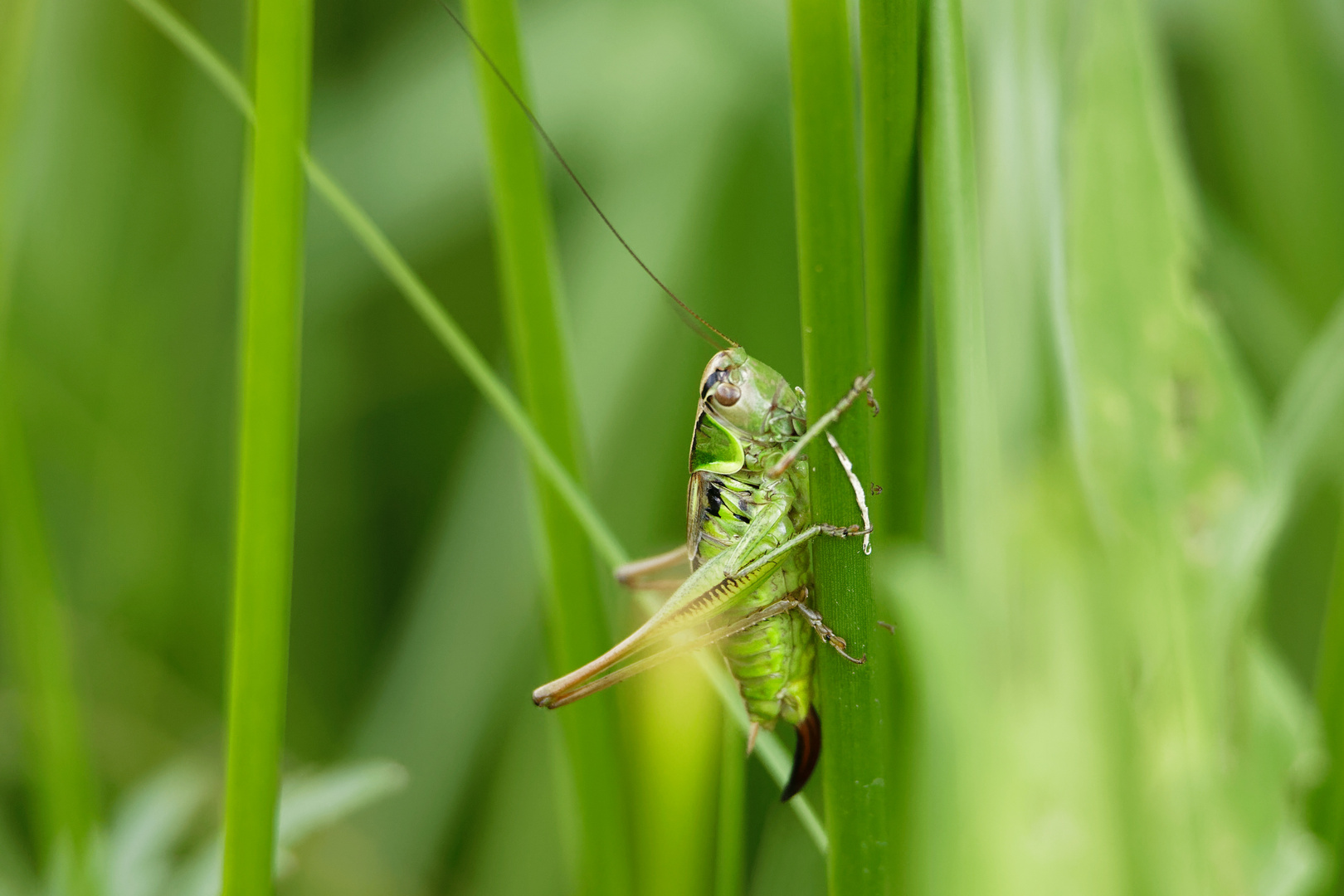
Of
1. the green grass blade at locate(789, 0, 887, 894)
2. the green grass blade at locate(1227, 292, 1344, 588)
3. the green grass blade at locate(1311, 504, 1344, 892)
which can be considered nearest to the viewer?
the green grass blade at locate(789, 0, 887, 894)

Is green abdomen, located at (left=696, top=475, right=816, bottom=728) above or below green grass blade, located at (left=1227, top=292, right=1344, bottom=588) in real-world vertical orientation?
below

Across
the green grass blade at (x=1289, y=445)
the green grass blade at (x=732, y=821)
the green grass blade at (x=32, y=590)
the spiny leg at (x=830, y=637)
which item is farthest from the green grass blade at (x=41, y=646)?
the green grass blade at (x=1289, y=445)

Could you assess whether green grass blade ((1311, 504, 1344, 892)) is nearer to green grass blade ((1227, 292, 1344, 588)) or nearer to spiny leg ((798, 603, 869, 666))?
green grass blade ((1227, 292, 1344, 588))

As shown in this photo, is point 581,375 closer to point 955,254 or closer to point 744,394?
point 744,394

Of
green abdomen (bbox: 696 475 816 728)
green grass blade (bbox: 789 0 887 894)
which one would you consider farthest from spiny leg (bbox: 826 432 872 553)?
green abdomen (bbox: 696 475 816 728)

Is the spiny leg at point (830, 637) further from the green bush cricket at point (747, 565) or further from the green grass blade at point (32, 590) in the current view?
the green grass blade at point (32, 590)

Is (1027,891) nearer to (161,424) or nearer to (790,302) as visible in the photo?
(790,302)

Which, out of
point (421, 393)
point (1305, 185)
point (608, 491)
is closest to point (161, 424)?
point (421, 393)
